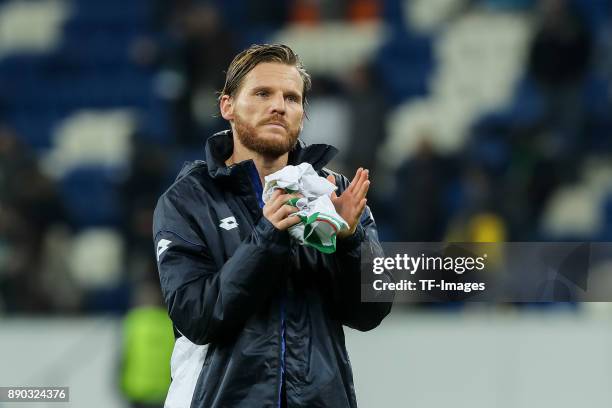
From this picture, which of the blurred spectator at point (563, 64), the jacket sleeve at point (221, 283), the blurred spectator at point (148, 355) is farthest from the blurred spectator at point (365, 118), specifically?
the jacket sleeve at point (221, 283)

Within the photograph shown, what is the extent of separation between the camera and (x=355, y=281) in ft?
8.75

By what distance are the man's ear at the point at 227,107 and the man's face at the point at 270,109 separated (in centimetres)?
4

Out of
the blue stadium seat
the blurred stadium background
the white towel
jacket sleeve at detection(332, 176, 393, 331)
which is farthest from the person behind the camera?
the blue stadium seat

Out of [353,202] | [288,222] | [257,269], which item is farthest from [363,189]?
[257,269]

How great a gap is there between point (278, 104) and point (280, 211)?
0.31m

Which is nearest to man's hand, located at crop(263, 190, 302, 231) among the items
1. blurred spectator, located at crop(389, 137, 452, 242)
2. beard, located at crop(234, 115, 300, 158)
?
beard, located at crop(234, 115, 300, 158)

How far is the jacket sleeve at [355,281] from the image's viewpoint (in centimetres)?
264

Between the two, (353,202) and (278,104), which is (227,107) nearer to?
(278,104)

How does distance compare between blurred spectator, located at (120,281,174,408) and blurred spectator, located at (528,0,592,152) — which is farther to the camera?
blurred spectator, located at (528,0,592,152)

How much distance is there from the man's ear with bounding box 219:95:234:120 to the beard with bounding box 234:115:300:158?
48mm

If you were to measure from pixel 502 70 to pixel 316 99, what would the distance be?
4.92 ft

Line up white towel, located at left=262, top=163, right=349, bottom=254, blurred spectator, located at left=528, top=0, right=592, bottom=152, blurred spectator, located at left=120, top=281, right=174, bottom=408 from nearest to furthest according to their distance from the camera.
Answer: white towel, located at left=262, top=163, right=349, bottom=254 → blurred spectator, located at left=120, top=281, right=174, bottom=408 → blurred spectator, located at left=528, top=0, right=592, bottom=152

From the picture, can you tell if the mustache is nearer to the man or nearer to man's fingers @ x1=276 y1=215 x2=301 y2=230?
the man

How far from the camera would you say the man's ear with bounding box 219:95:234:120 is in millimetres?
2893
